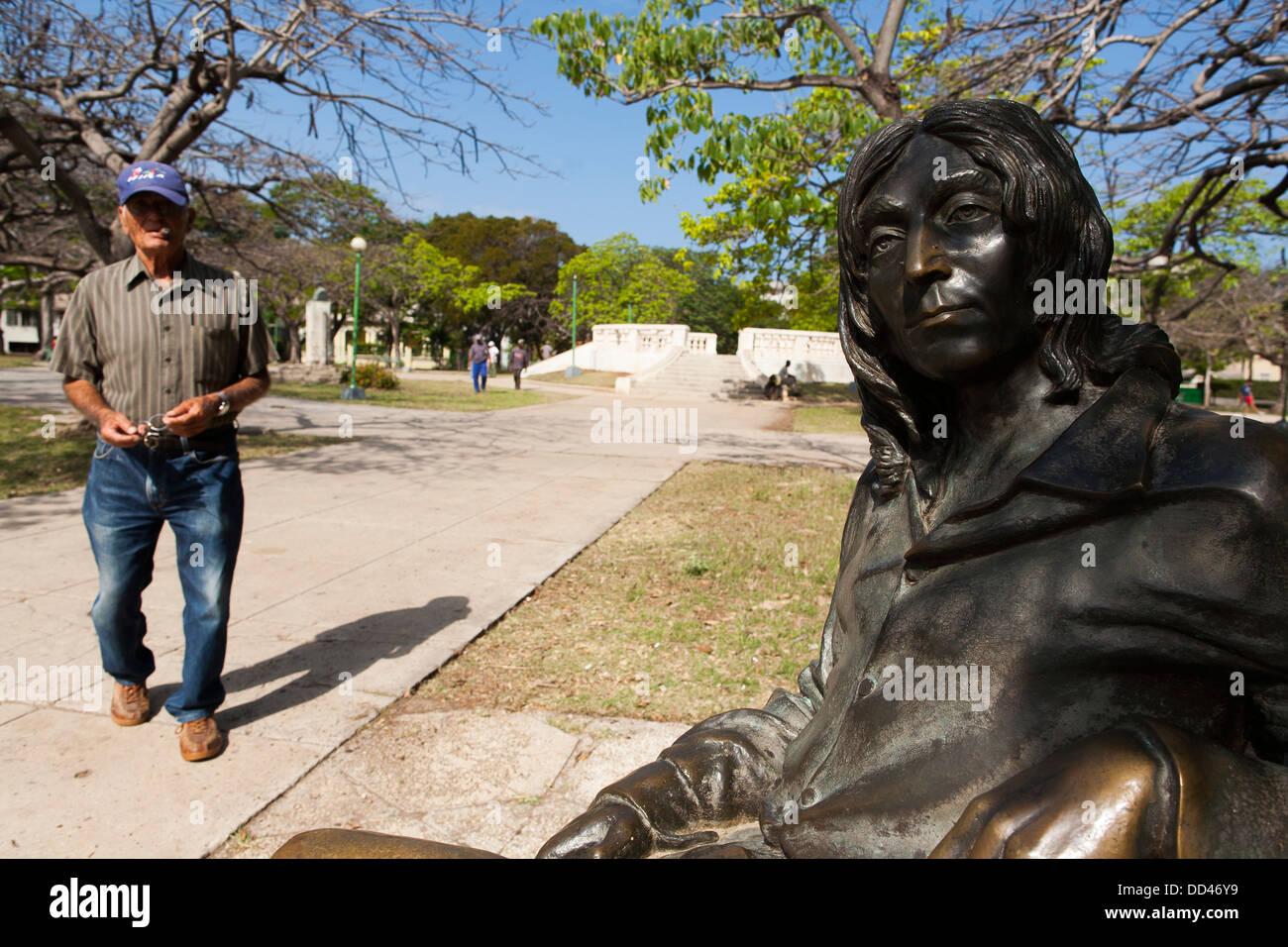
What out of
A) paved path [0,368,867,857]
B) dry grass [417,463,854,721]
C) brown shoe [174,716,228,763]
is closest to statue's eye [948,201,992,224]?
paved path [0,368,867,857]

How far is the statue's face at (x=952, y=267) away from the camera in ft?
4.00

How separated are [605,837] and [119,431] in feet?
9.66

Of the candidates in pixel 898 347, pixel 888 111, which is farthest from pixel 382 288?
pixel 898 347

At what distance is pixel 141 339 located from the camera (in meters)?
3.55

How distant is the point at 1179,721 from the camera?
107 cm

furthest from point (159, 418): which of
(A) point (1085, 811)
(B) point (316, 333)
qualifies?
(B) point (316, 333)

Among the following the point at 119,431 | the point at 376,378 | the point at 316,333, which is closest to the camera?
the point at 119,431

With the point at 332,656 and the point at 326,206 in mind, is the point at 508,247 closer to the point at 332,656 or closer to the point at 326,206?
the point at 326,206

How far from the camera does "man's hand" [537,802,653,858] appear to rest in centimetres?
126

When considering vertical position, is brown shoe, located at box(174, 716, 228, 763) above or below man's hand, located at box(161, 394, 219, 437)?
below

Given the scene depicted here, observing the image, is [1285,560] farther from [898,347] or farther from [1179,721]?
[898,347]

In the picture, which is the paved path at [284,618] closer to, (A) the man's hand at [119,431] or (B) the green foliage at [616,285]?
(A) the man's hand at [119,431]

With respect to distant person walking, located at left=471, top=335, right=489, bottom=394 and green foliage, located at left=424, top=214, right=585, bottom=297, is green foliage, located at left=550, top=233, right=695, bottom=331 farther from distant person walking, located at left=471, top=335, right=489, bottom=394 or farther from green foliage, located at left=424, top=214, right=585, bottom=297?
distant person walking, located at left=471, top=335, right=489, bottom=394

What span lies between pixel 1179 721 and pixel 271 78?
39.0ft
